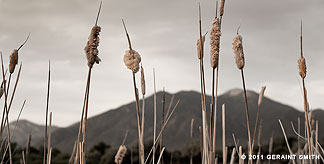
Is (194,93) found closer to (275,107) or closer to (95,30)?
(275,107)

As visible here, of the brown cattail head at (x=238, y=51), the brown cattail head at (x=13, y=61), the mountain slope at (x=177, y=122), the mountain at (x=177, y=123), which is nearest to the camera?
the brown cattail head at (x=238, y=51)

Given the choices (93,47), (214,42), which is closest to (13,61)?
(93,47)

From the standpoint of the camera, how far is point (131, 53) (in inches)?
25.1

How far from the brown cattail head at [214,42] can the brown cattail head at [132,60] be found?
17 centimetres

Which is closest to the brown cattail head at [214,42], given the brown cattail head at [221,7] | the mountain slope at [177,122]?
the brown cattail head at [221,7]

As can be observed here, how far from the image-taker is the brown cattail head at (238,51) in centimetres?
72

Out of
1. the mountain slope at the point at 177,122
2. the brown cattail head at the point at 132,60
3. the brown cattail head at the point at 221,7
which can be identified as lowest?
the brown cattail head at the point at 132,60

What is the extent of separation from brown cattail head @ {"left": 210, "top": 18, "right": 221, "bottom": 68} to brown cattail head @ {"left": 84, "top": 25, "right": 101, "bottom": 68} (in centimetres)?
25

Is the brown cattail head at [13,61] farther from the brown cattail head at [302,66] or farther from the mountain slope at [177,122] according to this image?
the mountain slope at [177,122]

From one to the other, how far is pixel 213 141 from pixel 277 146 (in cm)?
1073

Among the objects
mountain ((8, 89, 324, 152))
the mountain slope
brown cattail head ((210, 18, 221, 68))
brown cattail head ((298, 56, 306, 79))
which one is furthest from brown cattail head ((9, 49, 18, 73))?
the mountain slope

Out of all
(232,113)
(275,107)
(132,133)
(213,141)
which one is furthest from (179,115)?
(213,141)

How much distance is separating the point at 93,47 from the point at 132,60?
0.07 meters

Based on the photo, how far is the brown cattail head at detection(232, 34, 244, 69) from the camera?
0.72 meters
